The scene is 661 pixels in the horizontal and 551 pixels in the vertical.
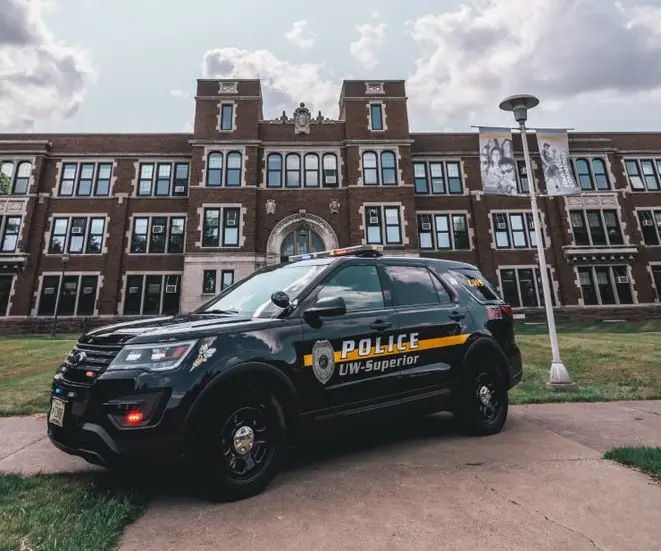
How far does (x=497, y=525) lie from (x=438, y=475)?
84 centimetres

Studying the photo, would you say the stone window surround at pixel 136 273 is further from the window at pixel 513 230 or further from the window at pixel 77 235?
the window at pixel 513 230

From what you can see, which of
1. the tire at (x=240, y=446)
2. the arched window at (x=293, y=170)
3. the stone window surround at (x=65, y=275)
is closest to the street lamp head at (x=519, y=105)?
the tire at (x=240, y=446)

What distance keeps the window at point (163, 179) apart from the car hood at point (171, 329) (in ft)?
75.9

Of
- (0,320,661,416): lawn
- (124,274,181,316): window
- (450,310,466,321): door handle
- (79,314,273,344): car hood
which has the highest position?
(124,274,181,316): window

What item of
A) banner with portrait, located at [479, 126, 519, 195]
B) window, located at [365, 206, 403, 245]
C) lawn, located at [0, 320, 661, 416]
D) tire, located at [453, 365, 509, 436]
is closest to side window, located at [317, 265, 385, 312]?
tire, located at [453, 365, 509, 436]

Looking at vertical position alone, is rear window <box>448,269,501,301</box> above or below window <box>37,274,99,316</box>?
below

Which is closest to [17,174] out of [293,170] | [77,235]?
[77,235]

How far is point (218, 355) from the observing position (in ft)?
9.77

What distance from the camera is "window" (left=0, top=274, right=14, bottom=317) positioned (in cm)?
2217

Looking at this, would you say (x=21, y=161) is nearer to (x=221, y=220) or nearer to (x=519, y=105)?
(x=221, y=220)

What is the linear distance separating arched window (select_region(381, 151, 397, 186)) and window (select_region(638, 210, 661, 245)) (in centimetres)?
1681

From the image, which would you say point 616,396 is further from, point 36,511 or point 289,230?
point 289,230

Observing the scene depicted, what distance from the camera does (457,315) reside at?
15.0 ft

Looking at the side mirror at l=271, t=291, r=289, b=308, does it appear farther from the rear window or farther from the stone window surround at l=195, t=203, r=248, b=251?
the stone window surround at l=195, t=203, r=248, b=251
